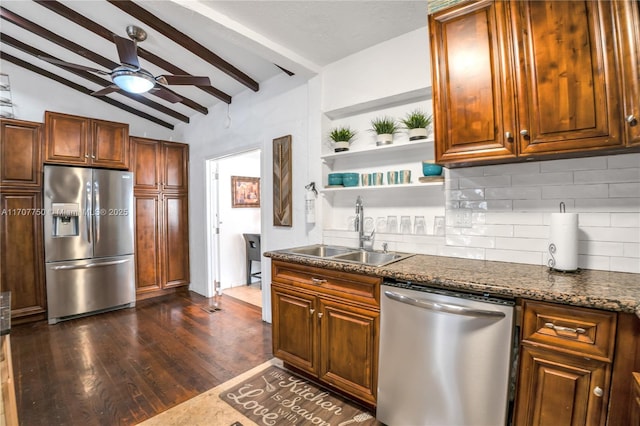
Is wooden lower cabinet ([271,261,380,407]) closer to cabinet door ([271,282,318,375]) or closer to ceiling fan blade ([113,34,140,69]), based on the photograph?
cabinet door ([271,282,318,375])

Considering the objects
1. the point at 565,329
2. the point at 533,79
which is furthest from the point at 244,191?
the point at 565,329

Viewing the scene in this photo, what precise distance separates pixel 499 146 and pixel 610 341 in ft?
3.32

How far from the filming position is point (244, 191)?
4.96m

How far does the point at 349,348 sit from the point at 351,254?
73cm

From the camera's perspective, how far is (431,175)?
6.91 ft

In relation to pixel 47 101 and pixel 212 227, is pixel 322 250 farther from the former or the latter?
pixel 47 101

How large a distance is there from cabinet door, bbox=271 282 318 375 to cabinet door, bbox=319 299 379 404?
0.29ft

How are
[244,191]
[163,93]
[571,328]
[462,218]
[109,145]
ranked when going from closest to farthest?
1. [571,328]
2. [462,218]
3. [163,93]
4. [109,145]
5. [244,191]

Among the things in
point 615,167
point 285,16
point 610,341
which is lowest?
point 610,341

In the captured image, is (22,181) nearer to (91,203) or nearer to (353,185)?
(91,203)

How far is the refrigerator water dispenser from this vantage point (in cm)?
331

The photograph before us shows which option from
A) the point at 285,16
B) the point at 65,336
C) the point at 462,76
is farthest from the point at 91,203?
the point at 462,76

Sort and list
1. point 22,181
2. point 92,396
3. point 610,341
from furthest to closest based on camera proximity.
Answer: point 22,181 → point 92,396 → point 610,341

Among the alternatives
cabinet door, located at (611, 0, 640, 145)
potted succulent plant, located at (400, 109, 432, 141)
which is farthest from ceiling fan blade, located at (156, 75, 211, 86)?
cabinet door, located at (611, 0, 640, 145)
